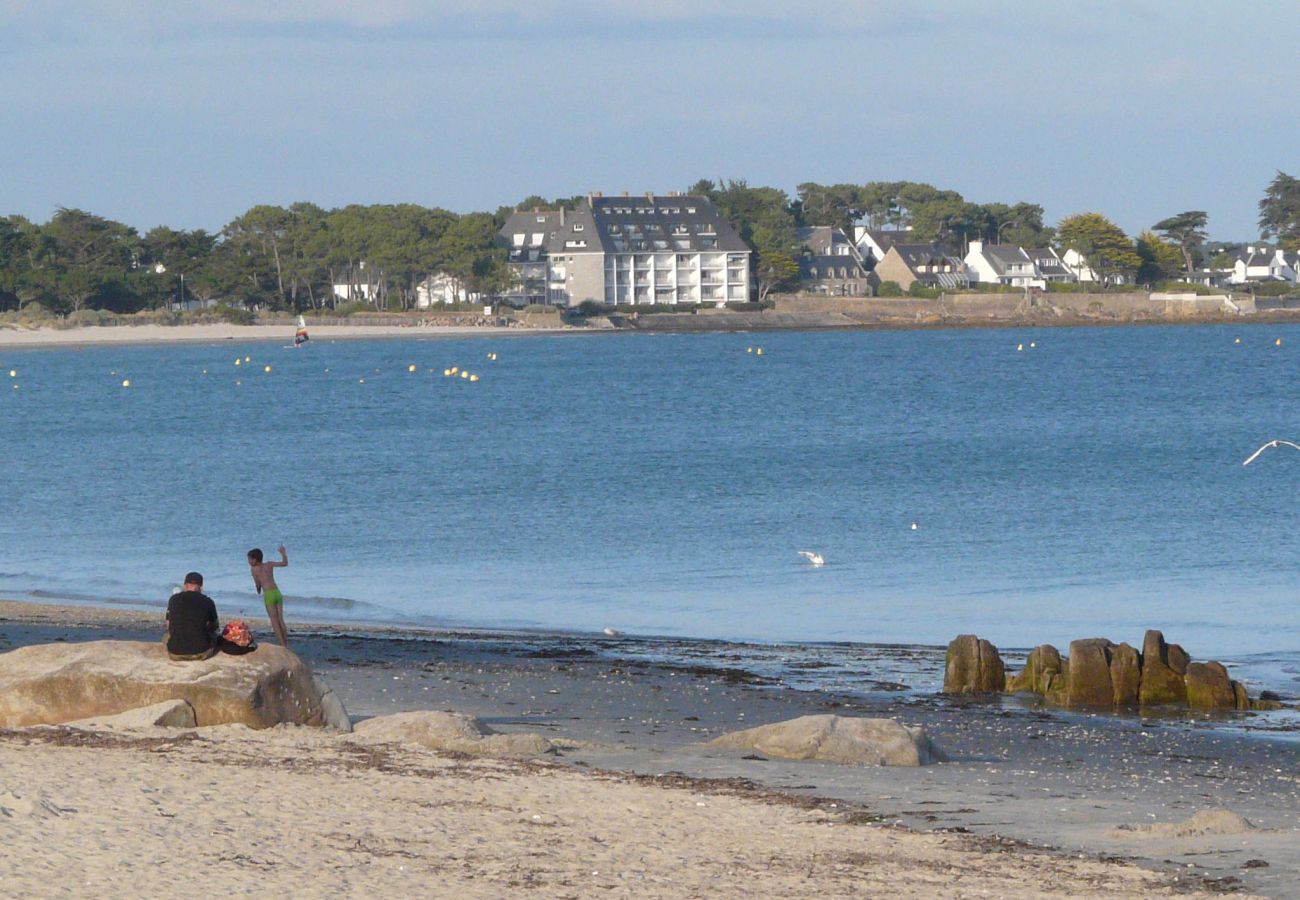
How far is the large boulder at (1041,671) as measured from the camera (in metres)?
17.3

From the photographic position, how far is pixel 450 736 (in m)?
13.4

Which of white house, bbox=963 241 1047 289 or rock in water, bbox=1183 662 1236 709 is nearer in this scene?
rock in water, bbox=1183 662 1236 709

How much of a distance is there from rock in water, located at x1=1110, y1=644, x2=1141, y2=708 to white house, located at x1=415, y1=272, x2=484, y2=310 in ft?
538

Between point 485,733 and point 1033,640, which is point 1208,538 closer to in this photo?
point 1033,640

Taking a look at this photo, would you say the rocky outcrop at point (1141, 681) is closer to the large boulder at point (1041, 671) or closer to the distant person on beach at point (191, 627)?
the large boulder at point (1041, 671)

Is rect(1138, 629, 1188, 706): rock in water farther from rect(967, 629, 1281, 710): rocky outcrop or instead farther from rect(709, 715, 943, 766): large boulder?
rect(709, 715, 943, 766): large boulder

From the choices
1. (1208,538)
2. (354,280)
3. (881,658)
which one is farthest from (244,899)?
(354,280)

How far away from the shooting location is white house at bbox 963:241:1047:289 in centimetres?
19338

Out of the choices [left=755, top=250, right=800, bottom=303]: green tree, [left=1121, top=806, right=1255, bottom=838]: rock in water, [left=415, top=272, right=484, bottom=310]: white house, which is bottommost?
[left=1121, top=806, right=1255, bottom=838]: rock in water

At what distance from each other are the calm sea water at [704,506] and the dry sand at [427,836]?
9.57 metres

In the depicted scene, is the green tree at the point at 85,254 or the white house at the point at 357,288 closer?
the green tree at the point at 85,254

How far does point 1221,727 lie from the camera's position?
15695mm

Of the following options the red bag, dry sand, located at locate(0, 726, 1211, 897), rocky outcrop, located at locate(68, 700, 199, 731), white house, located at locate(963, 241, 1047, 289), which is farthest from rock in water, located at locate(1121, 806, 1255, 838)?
white house, located at locate(963, 241, 1047, 289)

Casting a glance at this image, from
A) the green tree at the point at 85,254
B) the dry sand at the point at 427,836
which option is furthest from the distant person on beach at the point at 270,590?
the green tree at the point at 85,254
